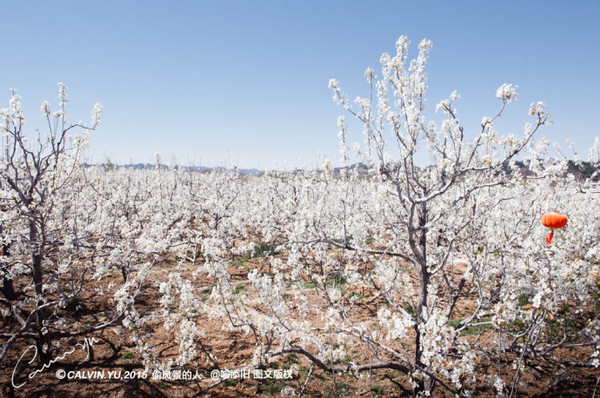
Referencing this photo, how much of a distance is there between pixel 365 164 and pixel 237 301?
3.29 meters

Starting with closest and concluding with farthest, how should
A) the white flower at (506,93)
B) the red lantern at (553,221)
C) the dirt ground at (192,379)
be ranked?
the white flower at (506,93) < the red lantern at (553,221) < the dirt ground at (192,379)

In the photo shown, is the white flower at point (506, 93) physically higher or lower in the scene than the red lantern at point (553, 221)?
higher

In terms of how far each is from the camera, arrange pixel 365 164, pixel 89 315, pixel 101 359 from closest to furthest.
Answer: pixel 365 164 → pixel 101 359 → pixel 89 315

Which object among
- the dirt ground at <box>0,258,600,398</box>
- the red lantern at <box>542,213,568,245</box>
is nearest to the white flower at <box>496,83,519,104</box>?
the red lantern at <box>542,213,568,245</box>


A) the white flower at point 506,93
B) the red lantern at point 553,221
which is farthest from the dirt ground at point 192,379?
the white flower at point 506,93

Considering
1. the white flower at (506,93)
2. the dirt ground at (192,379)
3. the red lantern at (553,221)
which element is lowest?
the dirt ground at (192,379)

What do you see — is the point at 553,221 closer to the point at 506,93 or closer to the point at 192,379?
the point at 506,93

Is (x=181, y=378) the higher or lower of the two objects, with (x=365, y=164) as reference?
lower

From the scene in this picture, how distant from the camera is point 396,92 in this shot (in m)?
4.41

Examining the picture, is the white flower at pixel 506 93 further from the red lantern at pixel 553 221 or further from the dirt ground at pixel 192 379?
the dirt ground at pixel 192 379

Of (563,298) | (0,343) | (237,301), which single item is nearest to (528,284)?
(563,298)

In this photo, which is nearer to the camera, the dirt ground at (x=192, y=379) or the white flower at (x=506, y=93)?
the white flower at (x=506, y=93)

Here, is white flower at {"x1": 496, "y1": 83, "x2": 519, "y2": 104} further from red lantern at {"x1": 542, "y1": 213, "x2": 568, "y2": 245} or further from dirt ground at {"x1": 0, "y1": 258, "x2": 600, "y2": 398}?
dirt ground at {"x1": 0, "y1": 258, "x2": 600, "y2": 398}

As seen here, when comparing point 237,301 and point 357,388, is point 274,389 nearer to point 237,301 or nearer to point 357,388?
point 357,388
